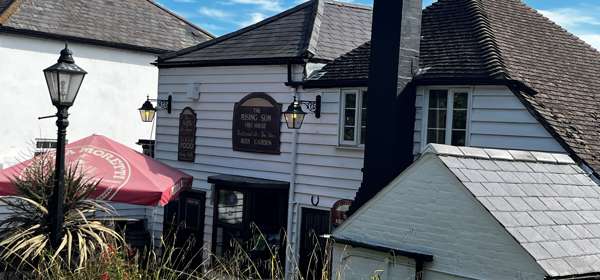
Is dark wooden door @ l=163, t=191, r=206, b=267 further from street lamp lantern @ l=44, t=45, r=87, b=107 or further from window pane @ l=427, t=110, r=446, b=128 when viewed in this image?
street lamp lantern @ l=44, t=45, r=87, b=107

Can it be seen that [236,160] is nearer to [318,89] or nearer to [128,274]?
[318,89]

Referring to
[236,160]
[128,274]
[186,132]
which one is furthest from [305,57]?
[128,274]

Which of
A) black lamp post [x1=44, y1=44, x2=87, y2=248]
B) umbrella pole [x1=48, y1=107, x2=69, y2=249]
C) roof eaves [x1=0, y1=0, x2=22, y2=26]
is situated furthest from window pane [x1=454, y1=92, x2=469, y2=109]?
roof eaves [x1=0, y1=0, x2=22, y2=26]

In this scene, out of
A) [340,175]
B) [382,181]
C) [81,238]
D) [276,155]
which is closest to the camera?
[81,238]

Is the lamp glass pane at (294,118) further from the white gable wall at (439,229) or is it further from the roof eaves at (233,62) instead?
the white gable wall at (439,229)

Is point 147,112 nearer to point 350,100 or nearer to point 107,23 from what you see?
point 350,100

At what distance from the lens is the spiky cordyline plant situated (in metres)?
7.81

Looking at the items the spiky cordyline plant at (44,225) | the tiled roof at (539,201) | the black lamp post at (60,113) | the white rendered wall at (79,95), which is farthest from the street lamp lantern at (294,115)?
the white rendered wall at (79,95)

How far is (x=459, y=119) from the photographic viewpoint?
11594mm

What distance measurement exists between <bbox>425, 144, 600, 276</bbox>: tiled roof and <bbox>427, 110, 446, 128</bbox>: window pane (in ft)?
12.7

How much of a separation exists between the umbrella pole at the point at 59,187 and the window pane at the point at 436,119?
6.12m

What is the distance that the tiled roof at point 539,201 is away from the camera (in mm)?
5957

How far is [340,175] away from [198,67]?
4445 mm

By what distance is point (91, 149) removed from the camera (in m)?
12.0
